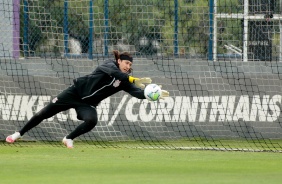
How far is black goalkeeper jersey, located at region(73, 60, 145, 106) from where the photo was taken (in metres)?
15.9

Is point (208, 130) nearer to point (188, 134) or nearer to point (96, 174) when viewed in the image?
point (188, 134)

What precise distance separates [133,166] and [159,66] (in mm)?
6617

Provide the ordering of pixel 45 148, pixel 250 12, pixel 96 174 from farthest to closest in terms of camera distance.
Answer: pixel 250 12, pixel 45 148, pixel 96 174

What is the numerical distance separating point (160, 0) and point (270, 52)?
2.71 meters

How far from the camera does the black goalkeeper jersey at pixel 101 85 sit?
15.9 m

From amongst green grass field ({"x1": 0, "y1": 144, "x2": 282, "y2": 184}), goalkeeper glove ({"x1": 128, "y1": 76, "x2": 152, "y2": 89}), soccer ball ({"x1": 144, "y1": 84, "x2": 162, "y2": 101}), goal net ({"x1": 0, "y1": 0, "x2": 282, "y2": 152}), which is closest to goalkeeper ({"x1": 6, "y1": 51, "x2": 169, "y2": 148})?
goalkeeper glove ({"x1": 128, "y1": 76, "x2": 152, "y2": 89})

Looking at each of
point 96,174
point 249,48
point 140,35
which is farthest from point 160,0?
point 96,174

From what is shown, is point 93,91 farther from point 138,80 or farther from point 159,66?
point 159,66

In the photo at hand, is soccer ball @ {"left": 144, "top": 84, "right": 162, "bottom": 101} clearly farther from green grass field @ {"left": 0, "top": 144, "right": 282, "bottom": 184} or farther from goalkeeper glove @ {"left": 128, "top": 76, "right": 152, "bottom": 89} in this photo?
green grass field @ {"left": 0, "top": 144, "right": 282, "bottom": 184}

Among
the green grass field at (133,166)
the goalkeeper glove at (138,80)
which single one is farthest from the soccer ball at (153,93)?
the green grass field at (133,166)

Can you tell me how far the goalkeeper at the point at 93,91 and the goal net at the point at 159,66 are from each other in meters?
3.54

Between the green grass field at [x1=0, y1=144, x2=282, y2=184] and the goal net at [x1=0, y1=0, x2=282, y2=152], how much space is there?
1.84 metres

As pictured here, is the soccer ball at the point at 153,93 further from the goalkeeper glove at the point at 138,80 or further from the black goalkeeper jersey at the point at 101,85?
the black goalkeeper jersey at the point at 101,85

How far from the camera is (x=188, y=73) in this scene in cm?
2053
